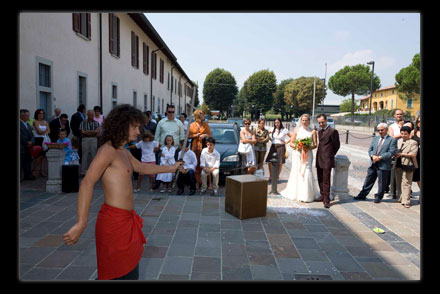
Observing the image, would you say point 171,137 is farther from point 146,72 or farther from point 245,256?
point 146,72

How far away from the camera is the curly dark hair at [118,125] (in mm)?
2658

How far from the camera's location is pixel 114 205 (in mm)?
2602

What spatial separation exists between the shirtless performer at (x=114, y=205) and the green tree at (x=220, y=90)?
68.5 meters

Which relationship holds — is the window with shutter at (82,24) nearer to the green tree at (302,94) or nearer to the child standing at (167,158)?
the child standing at (167,158)

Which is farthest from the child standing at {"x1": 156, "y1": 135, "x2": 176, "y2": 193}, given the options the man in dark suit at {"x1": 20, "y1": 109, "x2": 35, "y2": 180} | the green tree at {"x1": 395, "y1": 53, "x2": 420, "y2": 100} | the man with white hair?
the green tree at {"x1": 395, "y1": 53, "x2": 420, "y2": 100}

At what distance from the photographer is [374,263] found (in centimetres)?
434

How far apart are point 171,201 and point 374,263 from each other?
167 inches

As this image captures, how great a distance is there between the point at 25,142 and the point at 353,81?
7865 centimetres

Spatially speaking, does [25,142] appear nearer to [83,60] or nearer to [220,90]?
[83,60]

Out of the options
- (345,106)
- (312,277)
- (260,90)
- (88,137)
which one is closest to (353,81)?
(260,90)

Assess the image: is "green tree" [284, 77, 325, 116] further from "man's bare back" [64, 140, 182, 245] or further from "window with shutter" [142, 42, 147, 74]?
"man's bare back" [64, 140, 182, 245]

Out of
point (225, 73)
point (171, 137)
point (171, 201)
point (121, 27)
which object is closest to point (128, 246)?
point (171, 201)

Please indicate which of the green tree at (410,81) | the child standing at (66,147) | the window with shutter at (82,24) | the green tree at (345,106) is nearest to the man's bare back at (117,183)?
the child standing at (66,147)

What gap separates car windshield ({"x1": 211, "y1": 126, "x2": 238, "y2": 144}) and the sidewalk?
266cm
